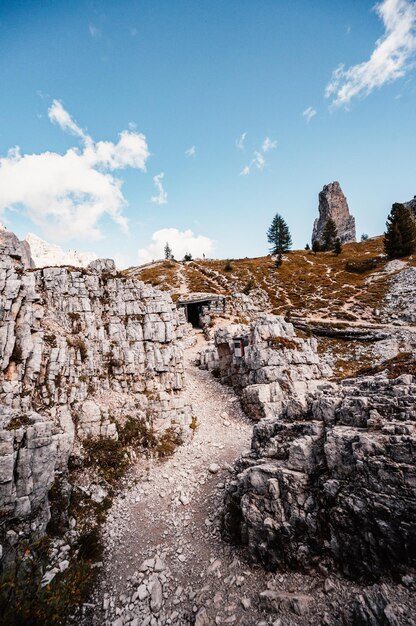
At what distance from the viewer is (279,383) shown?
26641mm

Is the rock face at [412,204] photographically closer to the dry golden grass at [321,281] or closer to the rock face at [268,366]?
the dry golden grass at [321,281]

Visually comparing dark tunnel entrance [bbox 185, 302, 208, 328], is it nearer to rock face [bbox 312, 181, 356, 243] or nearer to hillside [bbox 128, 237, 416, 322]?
hillside [bbox 128, 237, 416, 322]

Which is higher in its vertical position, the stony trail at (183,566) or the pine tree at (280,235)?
the pine tree at (280,235)

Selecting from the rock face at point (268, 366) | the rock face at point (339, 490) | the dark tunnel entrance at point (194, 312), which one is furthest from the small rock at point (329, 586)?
the dark tunnel entrance at point (194, 312)

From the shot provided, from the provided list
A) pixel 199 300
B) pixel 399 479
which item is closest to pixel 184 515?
pixel 399 479

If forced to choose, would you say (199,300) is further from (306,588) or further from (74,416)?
(306,588)

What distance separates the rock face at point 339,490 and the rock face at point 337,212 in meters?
173

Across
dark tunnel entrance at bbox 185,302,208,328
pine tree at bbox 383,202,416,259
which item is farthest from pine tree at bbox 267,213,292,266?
dark tunnel entrance at bbox 185,302,208,328

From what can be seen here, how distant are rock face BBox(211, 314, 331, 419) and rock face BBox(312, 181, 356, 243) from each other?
156040 millimetres

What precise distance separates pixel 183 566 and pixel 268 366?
710 inches

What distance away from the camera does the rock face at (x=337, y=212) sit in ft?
539

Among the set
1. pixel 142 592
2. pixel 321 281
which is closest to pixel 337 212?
pixel 321 281

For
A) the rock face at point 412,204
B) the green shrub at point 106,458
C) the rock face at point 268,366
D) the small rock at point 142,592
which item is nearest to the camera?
the small rock at point 142,592

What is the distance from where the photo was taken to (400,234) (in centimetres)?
7888
